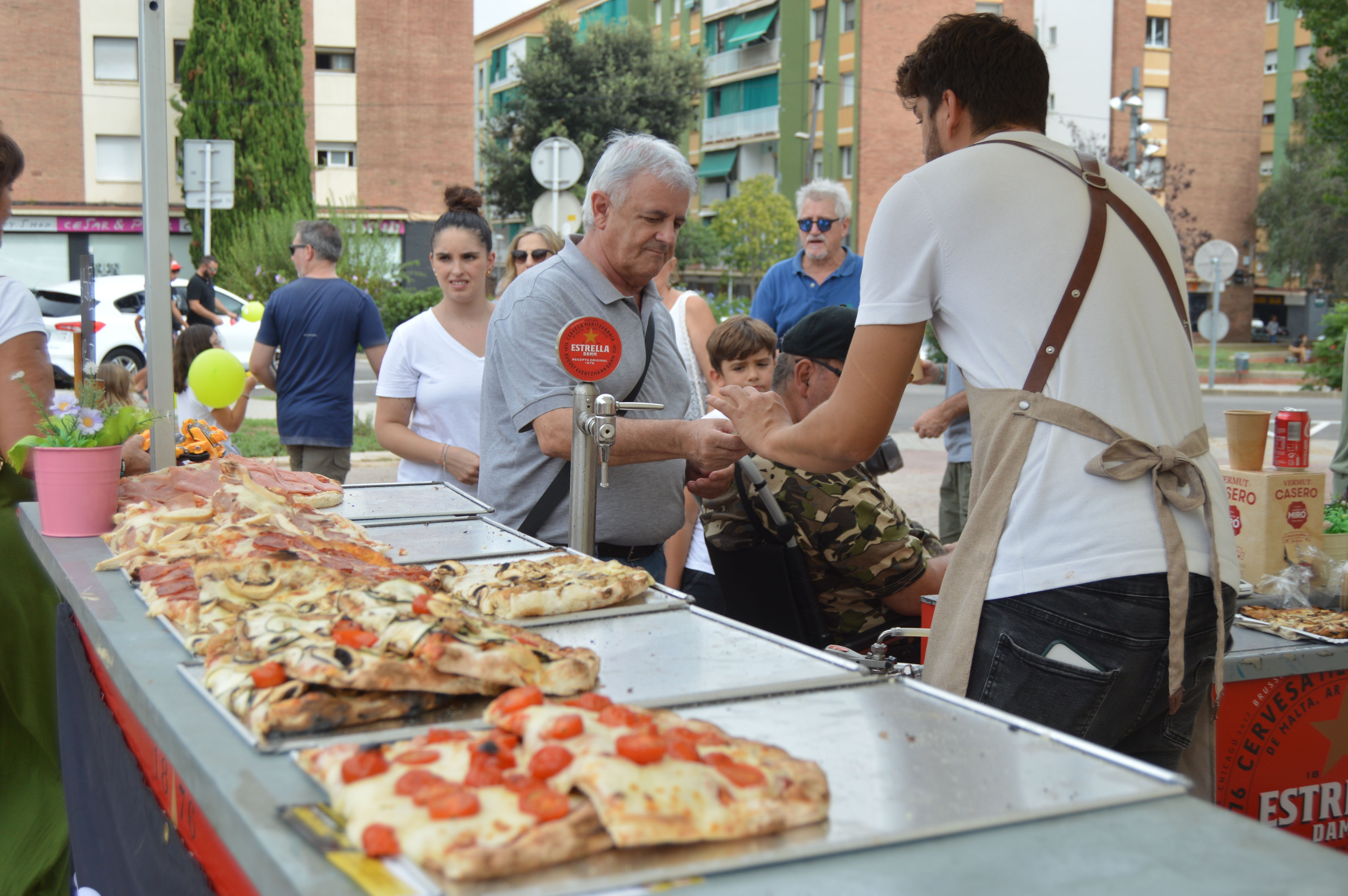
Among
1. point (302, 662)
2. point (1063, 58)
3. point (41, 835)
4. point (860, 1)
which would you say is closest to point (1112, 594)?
point (302, 662)

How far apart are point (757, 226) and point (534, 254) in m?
30.7

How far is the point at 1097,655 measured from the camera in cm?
199

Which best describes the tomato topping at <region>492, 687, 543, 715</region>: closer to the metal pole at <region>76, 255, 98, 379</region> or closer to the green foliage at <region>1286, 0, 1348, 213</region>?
the metal pole at <region>76, 255, 98, 379</region>

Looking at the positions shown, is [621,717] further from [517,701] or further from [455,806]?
[455,806]

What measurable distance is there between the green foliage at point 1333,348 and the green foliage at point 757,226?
21300 millimetres

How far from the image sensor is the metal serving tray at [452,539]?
8.95 ft

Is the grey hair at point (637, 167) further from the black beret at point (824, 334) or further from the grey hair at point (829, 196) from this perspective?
the grey hair at point (829, 196)

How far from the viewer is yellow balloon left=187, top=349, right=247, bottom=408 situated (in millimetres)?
5770

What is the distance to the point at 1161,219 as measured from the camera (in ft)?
7.10

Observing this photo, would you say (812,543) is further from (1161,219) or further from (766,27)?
(766,27)

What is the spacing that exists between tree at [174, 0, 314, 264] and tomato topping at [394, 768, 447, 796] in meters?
29.4

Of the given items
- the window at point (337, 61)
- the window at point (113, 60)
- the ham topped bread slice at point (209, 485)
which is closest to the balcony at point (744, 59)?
the window at point (337, 61)

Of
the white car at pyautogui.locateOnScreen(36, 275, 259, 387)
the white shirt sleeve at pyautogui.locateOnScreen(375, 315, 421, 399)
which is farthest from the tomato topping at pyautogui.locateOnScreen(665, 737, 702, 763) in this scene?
the white car at pyautogui.locateOnScreen(36, 275, 259, 387)

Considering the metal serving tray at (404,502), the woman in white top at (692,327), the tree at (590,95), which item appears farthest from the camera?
the tree at (590,95)
